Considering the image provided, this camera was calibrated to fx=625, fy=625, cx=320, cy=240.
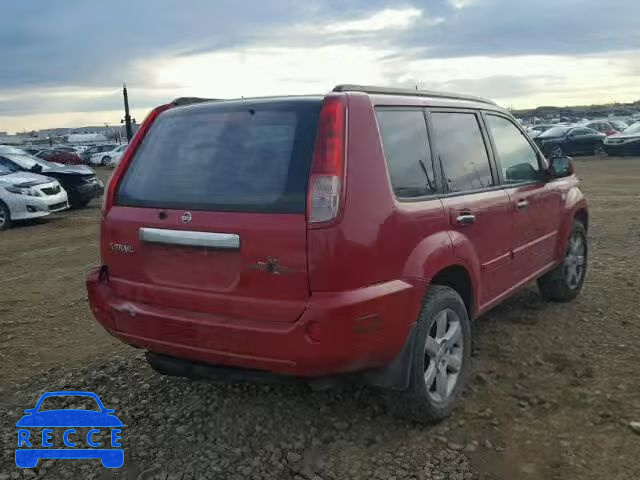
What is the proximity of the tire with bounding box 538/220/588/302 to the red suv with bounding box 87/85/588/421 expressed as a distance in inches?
74.5

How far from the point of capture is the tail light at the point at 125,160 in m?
3.59

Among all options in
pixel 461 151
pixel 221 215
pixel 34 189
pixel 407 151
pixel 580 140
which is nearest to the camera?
pixel 221 215

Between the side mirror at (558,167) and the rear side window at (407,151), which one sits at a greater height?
the rear side window at (407,151)

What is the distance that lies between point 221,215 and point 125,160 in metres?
0.95

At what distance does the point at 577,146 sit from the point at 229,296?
29734mm

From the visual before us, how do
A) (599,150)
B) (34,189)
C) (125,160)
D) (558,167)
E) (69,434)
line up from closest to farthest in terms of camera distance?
(69,434), (125,160), (558,167), (34,189), (599,150)

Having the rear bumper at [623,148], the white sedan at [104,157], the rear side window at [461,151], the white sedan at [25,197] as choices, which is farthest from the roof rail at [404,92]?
the white sedan at [104,157]

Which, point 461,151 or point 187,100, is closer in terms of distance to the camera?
point 187,100

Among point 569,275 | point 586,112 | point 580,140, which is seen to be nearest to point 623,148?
point 580,140

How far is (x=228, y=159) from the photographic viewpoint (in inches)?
125

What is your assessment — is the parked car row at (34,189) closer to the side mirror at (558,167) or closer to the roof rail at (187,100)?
the roof rail at (187,100)

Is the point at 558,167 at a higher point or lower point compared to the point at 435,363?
higher

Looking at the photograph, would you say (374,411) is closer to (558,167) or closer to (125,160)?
(125,160)

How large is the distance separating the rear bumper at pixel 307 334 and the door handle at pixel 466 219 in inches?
24.9
